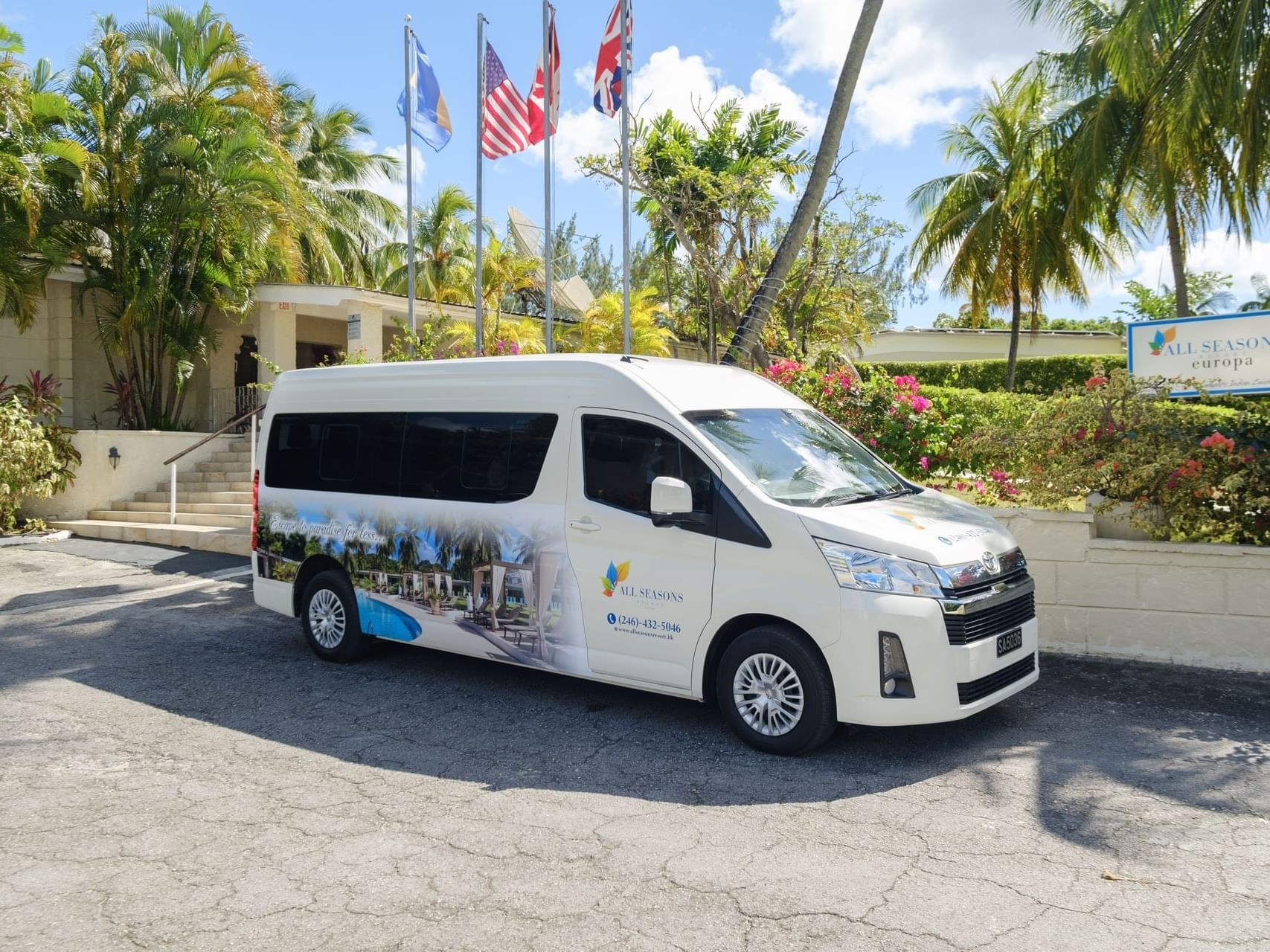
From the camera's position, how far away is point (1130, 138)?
15273mm

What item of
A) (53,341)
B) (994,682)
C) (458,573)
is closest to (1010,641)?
(994,682)

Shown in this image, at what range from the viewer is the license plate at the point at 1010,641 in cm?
544

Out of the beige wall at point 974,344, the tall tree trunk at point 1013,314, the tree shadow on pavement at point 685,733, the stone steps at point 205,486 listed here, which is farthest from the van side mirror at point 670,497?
the beige wall at point 974,344

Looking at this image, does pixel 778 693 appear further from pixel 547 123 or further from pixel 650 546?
pixel 547 123

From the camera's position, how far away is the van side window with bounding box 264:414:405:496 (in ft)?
24.0

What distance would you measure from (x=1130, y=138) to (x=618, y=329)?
38.7ft

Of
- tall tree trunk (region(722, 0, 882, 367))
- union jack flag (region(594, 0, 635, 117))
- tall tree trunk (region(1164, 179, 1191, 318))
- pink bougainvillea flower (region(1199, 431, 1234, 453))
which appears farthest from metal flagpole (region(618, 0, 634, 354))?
tall tree trunk (region(1164, 179, 1191, 318))

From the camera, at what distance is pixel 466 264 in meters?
31.3

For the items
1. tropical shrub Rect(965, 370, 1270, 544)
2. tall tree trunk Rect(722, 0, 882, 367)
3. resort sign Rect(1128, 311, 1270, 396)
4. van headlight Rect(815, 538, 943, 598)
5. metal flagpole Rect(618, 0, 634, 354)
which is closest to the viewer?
van headlight Rect(815, 538, 943, 598)

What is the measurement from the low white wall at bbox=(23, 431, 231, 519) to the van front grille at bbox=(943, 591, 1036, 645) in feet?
47.1

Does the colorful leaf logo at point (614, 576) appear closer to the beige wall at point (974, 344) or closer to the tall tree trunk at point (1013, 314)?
the tall tree trunk at point (1013, 314)

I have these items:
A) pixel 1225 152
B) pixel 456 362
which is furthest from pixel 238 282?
pixel 1225 152

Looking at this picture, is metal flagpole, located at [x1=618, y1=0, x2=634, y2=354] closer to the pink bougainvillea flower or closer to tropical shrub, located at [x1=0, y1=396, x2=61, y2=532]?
the pink bougainvillea flower

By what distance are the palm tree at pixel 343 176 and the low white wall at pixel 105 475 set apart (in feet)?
35.2
